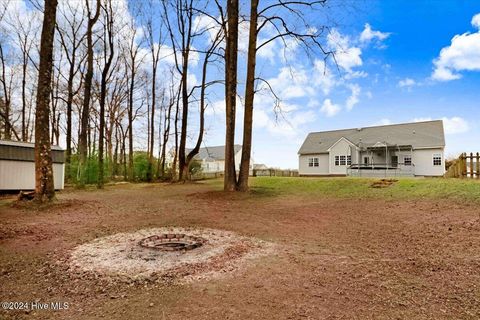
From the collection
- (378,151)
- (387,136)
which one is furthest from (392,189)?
(387,136)

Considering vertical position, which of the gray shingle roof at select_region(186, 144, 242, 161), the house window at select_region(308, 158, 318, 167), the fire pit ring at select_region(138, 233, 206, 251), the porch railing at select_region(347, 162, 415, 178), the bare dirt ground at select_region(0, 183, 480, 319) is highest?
the gray shingle roof at select_region(186, 144, 242, 161)

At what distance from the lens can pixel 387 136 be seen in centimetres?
2886

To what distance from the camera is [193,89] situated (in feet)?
75.5

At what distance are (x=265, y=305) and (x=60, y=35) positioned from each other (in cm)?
2462

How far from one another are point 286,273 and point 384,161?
27.3 metres

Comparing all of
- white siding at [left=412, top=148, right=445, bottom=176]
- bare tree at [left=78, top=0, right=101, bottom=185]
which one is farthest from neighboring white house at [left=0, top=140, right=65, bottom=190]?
white siding at [left=412, top=148, right=445, bottom=176]

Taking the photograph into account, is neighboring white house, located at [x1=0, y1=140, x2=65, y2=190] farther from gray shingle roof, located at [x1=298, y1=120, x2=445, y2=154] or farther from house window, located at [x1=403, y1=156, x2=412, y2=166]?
house window, located at [x1=403, y1=156, x2=412, y2=166]

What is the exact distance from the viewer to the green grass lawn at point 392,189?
10758 mm

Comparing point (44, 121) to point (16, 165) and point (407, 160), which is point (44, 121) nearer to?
point (16, 165)

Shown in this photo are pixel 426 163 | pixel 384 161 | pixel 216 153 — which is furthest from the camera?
pixel 216 153

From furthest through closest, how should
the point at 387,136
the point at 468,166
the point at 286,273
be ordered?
the point at 387,136, the point at 468,166, the point at 286,273

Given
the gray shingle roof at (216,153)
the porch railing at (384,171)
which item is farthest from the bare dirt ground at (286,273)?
the gray shingle roof at (216,153)

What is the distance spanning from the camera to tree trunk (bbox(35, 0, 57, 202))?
9.11 meters

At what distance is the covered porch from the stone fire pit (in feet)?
71.1
